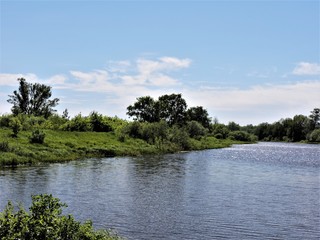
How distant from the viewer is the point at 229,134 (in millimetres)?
198375

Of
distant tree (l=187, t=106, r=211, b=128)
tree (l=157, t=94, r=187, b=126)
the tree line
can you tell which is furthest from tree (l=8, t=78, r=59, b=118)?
distant tree (l=187, t=106, r=211, b=128)

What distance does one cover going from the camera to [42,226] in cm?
1344

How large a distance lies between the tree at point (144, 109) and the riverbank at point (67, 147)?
3322 cm

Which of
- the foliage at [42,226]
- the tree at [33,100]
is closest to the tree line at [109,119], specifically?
the tree at [33,100]

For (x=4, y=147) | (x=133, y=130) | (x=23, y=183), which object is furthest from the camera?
(x=133, y=130)

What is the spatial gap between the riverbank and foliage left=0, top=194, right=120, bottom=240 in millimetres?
37586

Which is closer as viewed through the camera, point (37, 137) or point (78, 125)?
point (37, 137)

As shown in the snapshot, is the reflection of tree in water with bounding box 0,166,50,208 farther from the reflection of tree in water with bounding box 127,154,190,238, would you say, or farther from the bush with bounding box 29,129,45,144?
the bush with bounding box 29,129,45,144

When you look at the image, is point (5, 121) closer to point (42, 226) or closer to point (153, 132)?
point (153, 132)

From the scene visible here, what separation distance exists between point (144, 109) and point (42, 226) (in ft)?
377

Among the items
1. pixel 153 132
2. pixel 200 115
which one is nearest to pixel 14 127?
pixel 153 132

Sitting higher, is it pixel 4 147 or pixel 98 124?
pixel 98 124

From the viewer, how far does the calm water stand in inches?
912

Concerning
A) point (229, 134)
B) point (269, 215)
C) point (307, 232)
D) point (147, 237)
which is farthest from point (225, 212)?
point (229, 134)
